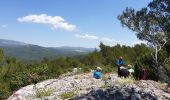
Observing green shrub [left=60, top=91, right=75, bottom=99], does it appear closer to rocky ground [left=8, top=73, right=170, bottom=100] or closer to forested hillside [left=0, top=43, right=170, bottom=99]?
rocky ground [left=8, top=73, right=170, bottom=100]

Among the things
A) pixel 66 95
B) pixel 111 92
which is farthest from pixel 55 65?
pixel 111 92

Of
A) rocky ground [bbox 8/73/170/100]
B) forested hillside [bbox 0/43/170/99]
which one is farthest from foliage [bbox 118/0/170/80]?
forested hillside [bbox 0/43/170/99]

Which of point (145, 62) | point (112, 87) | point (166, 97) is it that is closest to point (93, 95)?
point (112, 87)

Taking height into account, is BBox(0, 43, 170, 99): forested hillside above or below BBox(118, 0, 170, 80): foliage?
below

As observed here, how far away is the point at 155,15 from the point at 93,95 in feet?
18.7

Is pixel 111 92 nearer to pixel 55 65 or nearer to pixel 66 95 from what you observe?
pixel 66 95

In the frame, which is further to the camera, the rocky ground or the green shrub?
the green shrub

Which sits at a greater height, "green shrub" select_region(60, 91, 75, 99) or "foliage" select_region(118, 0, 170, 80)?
"foliage" select_region(118, 0, 170, 80)

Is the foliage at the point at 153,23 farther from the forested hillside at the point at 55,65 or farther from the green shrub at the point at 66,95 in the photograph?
the forested hillside at the point at 55,65

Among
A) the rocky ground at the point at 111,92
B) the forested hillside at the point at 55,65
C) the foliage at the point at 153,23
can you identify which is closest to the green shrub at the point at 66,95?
the rocky ground at the point at 111,92

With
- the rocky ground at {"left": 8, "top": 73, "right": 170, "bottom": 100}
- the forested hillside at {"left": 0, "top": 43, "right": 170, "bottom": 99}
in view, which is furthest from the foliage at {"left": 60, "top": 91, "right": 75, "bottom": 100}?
the forested hillside at {"left": 0, "top": 43, "right": 170, "bottom": 99}

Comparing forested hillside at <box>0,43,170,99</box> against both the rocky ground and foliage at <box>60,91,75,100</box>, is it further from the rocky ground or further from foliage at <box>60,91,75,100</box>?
foliage at <box>60,91,75,100</box>

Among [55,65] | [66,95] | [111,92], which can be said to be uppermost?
[111,92]

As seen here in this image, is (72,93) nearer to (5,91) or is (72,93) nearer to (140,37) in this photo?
(140,37)
